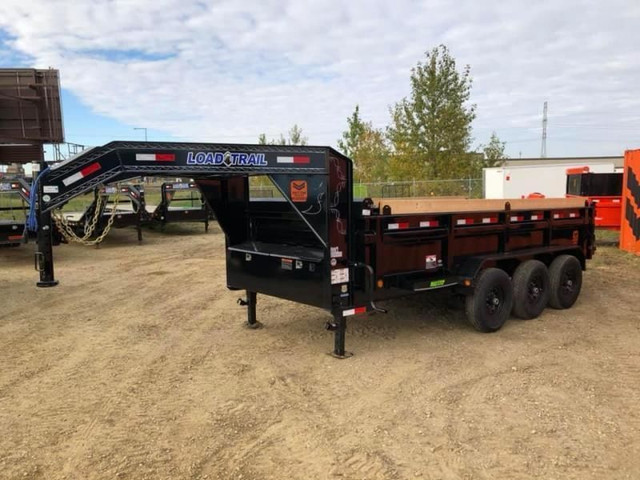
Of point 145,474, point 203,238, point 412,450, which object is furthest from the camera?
point 203,238

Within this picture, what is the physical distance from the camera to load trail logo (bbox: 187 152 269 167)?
4574mm

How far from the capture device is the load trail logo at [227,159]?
4.57 m

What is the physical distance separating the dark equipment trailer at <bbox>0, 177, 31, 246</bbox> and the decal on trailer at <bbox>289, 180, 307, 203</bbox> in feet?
27.7

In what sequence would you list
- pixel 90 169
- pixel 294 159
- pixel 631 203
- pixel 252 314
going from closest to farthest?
1. pixel 90 169
2. pixel 294 159
3. pixel 252 314
4. pixel 631 203

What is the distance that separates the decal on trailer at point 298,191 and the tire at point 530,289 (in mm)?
3167

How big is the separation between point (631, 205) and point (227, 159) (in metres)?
11.0

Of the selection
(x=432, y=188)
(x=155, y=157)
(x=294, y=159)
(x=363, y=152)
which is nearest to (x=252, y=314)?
(x=294, y=159)

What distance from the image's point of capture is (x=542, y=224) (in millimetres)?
7293

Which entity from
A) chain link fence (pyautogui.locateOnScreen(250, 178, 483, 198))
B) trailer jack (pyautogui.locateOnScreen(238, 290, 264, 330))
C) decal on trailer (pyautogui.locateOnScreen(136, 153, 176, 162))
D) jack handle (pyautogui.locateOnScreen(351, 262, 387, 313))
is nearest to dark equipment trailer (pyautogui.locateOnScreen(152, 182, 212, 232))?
chain link fence (pyautogui.locateOnScreen(250, 178, 483, 198))

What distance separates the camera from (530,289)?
6875 mm

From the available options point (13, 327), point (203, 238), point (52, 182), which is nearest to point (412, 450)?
point (52, 182)

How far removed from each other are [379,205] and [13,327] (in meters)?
4.73

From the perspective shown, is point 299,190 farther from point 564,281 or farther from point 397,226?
point 564,281

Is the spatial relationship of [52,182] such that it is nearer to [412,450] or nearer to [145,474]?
[145,474]
